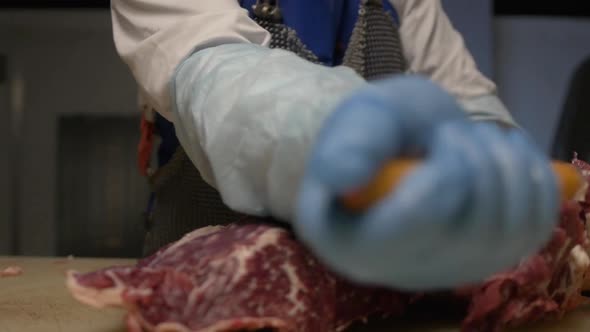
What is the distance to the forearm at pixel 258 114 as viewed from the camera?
507 mm

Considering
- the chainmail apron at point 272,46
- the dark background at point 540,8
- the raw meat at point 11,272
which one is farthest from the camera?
the dark background at point 540,8

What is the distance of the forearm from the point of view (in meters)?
0.51

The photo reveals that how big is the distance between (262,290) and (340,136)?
0.80 ft

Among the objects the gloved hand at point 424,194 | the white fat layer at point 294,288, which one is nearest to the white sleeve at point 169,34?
the white fat layer at point 294,288

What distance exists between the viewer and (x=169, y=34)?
73 centimetres

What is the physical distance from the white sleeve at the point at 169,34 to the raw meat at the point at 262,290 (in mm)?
161

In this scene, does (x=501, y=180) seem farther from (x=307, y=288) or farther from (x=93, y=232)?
(x=93, y=232)

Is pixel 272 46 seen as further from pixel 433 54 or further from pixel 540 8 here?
pixel 540 8

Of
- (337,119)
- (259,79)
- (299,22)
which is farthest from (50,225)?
(337,119)

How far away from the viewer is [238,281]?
530 mm

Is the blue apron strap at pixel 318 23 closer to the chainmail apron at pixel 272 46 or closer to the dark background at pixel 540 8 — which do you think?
the chainmail apron at pixel 272 46

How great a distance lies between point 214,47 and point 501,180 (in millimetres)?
392

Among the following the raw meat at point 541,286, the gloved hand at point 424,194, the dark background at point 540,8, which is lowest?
the dark background at point 540,8

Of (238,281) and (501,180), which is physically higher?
(501,180)
